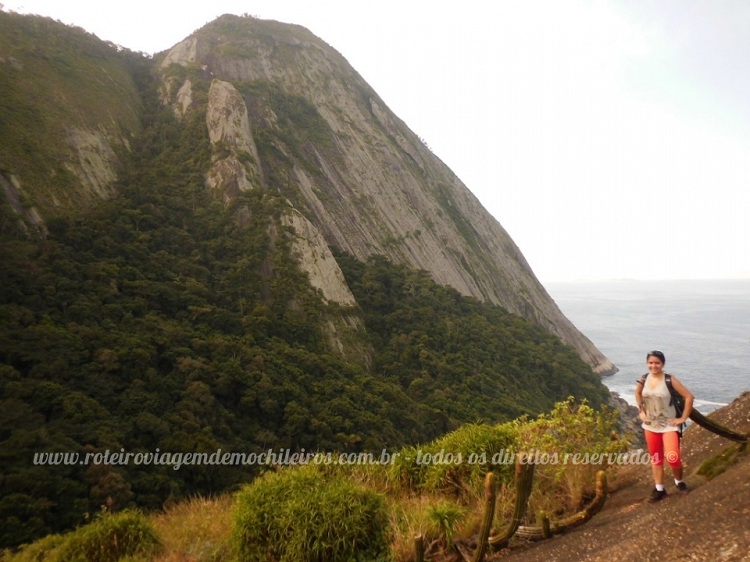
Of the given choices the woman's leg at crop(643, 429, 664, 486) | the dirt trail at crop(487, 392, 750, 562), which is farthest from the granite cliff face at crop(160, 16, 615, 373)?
the woman's leg at crop(643, 429, 664, 486)

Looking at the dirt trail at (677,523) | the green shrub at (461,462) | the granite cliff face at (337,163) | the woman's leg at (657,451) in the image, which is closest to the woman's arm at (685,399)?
the woman's leg at (657,451)

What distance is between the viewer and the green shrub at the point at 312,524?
5.79m

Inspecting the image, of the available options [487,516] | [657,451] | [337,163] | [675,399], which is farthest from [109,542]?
[337,163]

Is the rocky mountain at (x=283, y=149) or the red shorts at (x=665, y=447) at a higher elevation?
the rocky mountain at (x=283, y=149)

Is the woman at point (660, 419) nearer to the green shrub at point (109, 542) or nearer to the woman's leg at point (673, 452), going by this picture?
the woman's leg at point (673, 452)

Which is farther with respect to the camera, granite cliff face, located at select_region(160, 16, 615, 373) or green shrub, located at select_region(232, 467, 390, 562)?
granite cliff face, located at select_region(160, 16, 615, 373)

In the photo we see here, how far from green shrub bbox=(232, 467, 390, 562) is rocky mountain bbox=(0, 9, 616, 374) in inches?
1200

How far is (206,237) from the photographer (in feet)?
134

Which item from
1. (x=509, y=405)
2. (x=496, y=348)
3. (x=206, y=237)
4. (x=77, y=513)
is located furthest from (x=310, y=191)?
(x=77, y=513)

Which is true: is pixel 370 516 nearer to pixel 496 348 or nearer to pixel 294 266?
pixel 294 266

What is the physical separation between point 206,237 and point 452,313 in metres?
27.7

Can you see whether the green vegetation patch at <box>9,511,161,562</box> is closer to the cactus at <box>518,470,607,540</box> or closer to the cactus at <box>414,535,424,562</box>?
the cactus at <box>414,535,424,562</box>

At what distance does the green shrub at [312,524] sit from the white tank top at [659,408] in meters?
3.68

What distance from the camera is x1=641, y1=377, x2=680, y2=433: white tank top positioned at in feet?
18.6
